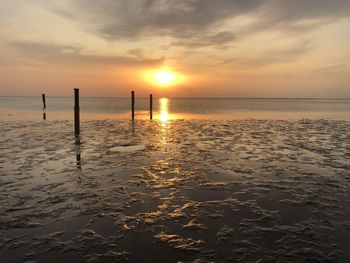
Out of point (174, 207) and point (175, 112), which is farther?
point (175, 112)

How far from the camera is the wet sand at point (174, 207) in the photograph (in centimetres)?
570

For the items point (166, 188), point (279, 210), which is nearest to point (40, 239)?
point (166, 188)

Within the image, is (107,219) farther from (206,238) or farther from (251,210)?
(251,210)

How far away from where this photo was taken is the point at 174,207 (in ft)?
26.2

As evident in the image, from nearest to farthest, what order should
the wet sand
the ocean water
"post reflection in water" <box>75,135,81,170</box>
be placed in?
the wet sand → "post reflection in water" <box>75,135,81,170</box> → the ocean water

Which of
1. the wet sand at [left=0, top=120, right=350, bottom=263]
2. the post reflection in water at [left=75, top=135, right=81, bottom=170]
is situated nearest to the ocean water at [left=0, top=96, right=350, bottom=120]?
the post reflection in water at [left=75, top=135, right=81, bottom=170]

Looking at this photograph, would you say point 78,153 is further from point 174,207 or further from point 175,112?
point 175,112

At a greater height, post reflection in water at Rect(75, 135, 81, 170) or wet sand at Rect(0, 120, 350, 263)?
post reflection in water at Rect(75, 135, 81, 170)

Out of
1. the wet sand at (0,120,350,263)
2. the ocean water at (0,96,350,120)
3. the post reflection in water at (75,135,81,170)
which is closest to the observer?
the wet sand at (0,120,350,263)

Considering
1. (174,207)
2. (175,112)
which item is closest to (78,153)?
(174,207)

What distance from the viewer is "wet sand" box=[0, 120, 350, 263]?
5.70 metres

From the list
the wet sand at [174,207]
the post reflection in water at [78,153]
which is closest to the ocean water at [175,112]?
the post reflection in water at [78,153]

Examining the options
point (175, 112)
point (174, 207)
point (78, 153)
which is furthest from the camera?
point (175, 112)

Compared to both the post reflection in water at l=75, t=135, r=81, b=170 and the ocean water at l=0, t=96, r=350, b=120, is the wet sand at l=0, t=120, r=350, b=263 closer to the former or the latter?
the post reflection in water at l=75, t=135, r=81, b=170
